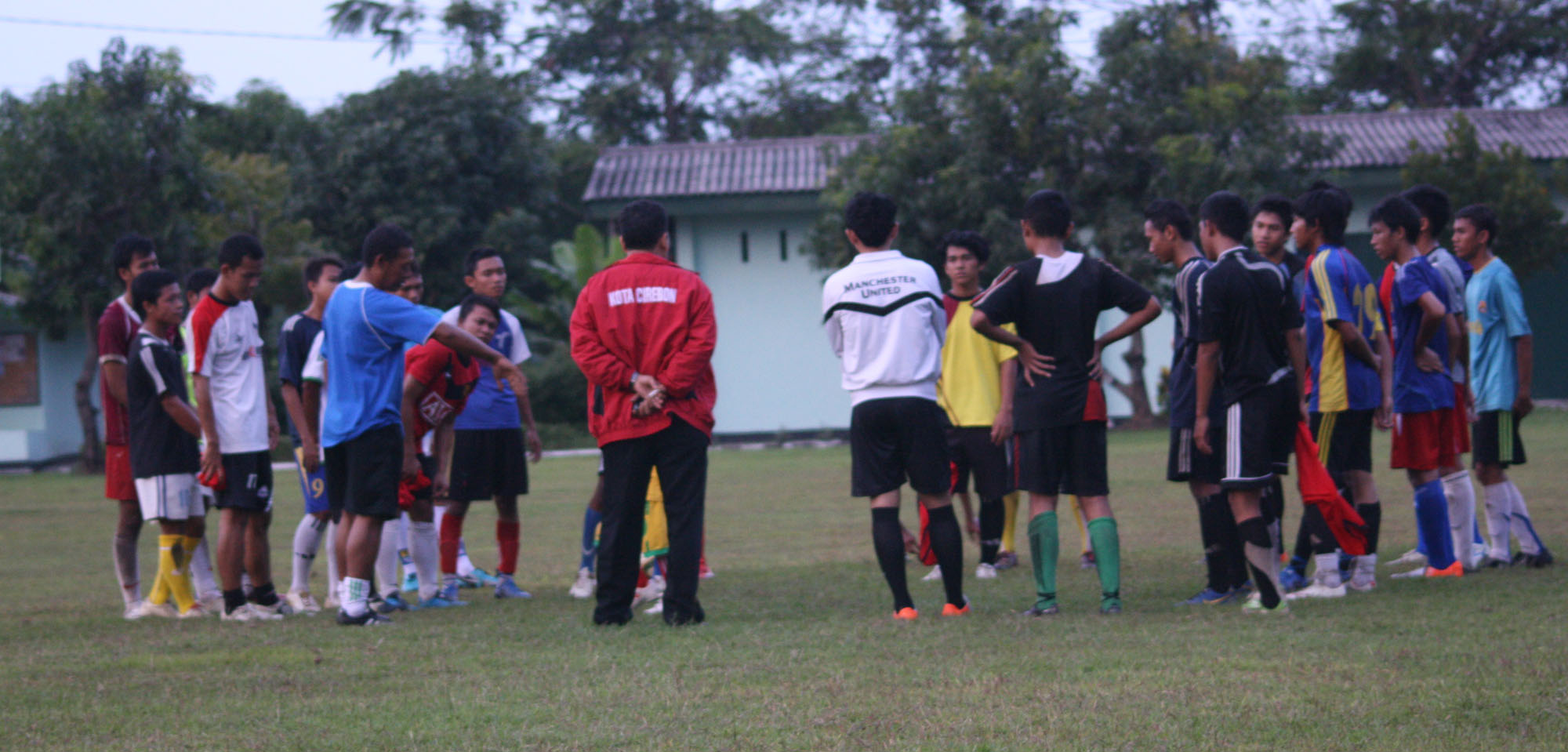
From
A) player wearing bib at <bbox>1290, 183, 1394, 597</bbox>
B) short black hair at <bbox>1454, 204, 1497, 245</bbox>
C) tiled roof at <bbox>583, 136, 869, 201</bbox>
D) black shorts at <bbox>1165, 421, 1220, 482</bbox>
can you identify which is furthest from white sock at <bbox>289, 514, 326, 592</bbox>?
tiled roof at <bbox>583, 136, 869, 201</bbox>

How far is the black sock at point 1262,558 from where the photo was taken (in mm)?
6008

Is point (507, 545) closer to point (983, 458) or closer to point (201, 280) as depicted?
point (201, 280)

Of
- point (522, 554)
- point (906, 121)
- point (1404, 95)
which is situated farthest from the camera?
point (1404, 95)

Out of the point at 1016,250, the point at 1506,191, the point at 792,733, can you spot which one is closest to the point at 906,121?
the point at 1016,250

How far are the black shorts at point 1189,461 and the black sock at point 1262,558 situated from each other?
53cm

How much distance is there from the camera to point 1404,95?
3688 centimetres

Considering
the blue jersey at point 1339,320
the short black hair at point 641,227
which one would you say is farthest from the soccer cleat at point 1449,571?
the short black hair at point 641,227

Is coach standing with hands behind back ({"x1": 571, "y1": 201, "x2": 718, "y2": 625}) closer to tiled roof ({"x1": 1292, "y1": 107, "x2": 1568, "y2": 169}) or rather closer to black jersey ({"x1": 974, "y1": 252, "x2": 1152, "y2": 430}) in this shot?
black jersey ({"x1": 974, "y1": 252, "x2": 1152, "y2": 430})

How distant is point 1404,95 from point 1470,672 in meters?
36.1

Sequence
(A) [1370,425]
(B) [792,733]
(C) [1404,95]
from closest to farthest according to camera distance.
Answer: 1. (B) [792,733]
2. (A) [1370,425]
3. (C) [1404,95]

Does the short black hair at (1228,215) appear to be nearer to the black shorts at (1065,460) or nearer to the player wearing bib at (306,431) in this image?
the black shorts at (1065,460)

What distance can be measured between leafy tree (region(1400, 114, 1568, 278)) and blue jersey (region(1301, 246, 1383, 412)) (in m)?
20.3

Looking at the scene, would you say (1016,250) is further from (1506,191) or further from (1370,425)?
(1370,425)

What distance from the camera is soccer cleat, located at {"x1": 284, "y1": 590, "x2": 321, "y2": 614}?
7480 mm
